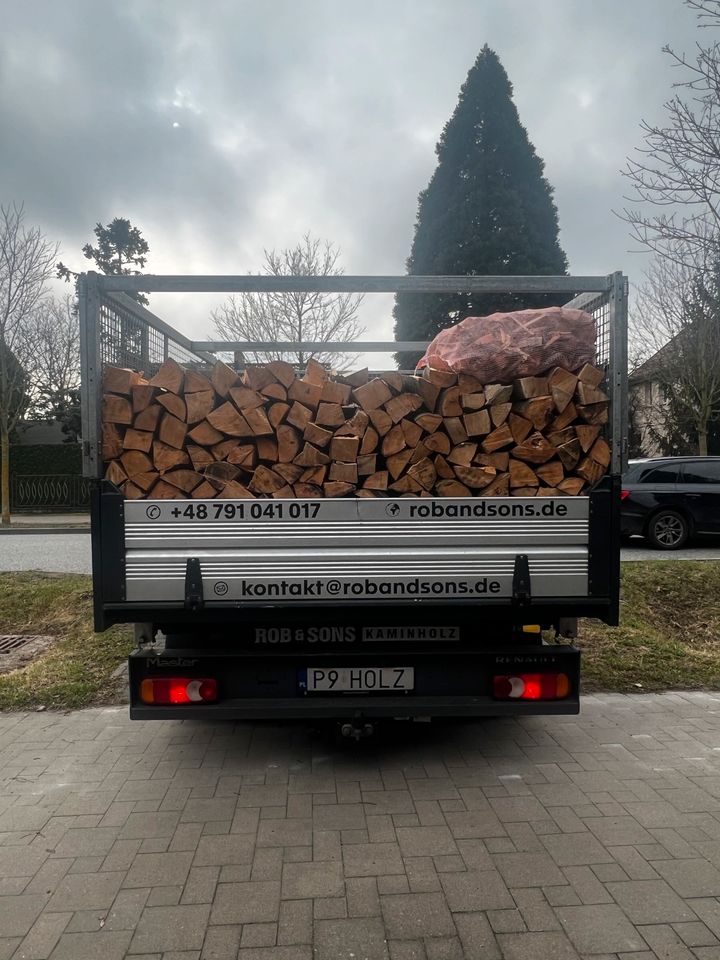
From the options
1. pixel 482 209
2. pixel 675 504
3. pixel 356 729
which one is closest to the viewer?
pixel 356 729

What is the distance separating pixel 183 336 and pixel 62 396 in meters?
27.3

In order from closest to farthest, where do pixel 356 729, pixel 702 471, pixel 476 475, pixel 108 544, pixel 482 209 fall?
pixel 108 544 < pixel 476 475 < pixel 356 729 < pixel 702 471 < pixel 482 209

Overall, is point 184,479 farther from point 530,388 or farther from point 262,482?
point 530,388

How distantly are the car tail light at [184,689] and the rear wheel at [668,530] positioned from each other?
915 centimetres

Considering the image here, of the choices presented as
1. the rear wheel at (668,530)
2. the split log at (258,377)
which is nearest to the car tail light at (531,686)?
the split log at (258,377)

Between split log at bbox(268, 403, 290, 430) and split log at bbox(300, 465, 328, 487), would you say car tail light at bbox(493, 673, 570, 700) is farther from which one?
split log at bbox(268, 403, 290, 430)

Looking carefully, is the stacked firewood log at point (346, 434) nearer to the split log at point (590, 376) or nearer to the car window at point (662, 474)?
the split log at point (590, 376)

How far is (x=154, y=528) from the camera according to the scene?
3.08 m

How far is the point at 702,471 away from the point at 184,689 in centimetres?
1001

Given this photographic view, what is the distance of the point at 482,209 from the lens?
2103 centimetres

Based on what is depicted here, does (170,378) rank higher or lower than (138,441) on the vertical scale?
higher

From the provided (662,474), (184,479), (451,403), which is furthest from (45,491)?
(451,403)

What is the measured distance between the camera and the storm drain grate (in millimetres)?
5754

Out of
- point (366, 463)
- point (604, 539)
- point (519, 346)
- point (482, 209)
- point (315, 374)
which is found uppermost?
point (482, 209)
